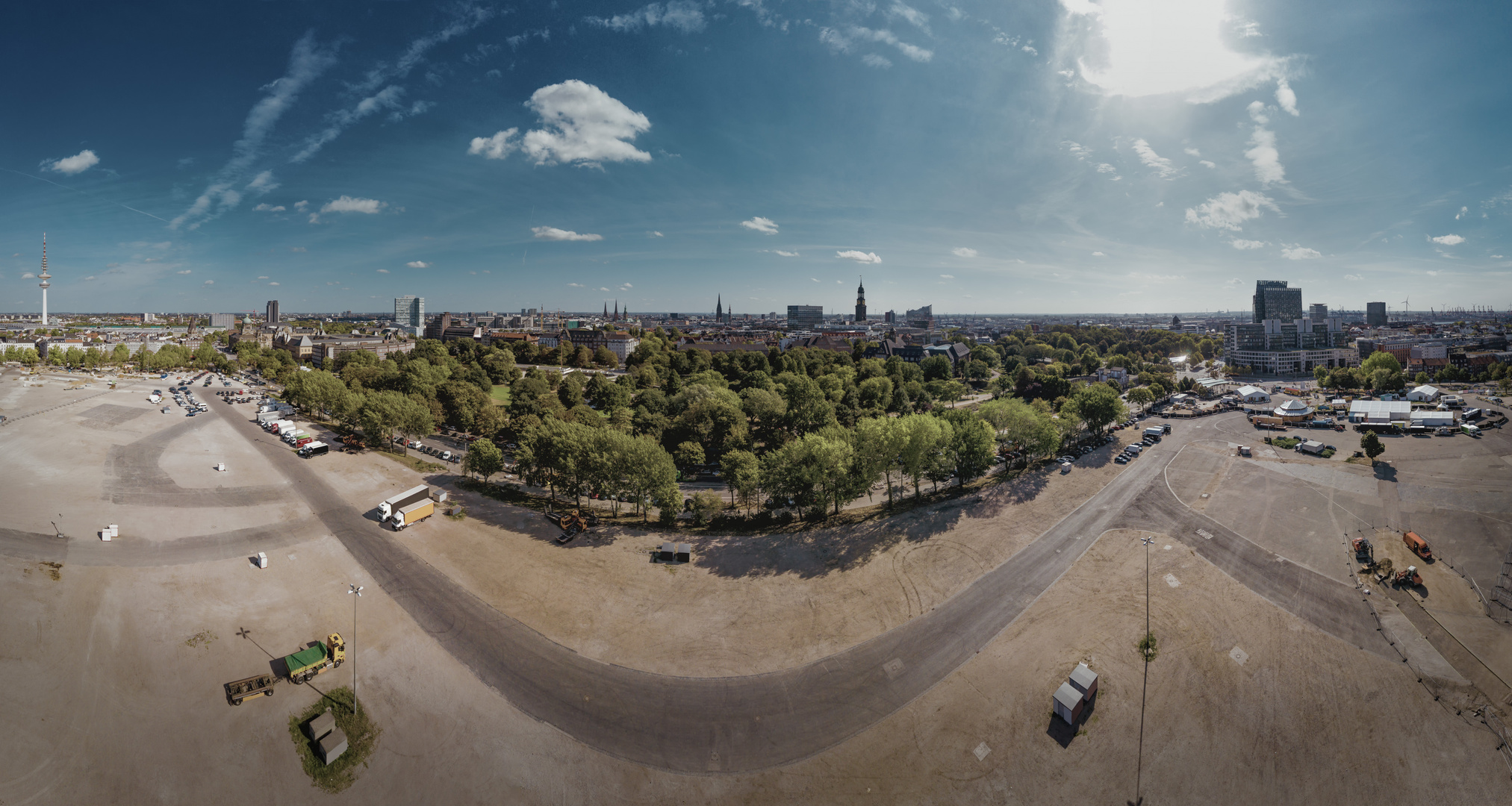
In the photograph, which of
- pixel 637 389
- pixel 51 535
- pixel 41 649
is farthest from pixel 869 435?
pixel 637 389

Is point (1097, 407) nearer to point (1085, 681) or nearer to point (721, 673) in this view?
point (1085, 681)

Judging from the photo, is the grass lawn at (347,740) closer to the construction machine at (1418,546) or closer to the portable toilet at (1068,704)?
the portable toilet at (1068,704)

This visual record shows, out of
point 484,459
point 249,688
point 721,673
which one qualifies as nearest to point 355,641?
point 249,688

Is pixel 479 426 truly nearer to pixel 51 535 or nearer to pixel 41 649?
pixel 51 535

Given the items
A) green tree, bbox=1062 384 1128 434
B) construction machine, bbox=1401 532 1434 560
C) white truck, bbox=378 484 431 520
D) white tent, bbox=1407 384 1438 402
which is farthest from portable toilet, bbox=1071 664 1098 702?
white tent, bbox=1407 384 1438 402

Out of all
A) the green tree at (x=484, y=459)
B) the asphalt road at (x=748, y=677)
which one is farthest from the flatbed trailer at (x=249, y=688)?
the green tree at (x=484, y=459)
